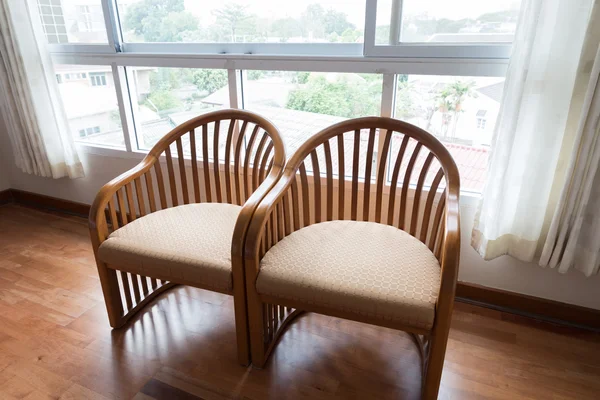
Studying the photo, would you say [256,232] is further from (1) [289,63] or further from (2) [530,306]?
(2) [530,306]

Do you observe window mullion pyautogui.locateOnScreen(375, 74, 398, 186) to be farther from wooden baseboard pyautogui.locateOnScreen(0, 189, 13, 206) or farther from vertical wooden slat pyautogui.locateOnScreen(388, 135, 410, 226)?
wooden baseboard pyautogui.locateOnScreen(0, 189, 13, 206)

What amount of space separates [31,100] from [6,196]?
995 mm

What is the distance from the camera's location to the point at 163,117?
2.32m

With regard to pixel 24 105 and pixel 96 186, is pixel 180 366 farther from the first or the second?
pixel 24 105

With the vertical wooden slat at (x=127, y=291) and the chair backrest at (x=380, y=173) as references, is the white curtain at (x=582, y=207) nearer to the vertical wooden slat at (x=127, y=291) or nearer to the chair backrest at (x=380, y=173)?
the chair backrest at (x=380, y=173)

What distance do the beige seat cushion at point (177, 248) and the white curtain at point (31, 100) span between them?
4.17 feet

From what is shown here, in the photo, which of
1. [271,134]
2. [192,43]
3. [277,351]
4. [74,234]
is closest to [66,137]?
[74,234]

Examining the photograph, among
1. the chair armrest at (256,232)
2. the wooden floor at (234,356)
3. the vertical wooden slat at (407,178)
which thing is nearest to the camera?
the chair armrest at (256,232)

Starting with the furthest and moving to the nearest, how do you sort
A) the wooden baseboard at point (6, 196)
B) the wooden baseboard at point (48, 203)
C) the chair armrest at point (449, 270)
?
the wooden baseboard at point (6, 196) → the wooden baseboard at point (48, 203) → the chair armrest at point (449, 270)

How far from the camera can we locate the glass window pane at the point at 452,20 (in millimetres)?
1469

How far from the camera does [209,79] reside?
2.09 m

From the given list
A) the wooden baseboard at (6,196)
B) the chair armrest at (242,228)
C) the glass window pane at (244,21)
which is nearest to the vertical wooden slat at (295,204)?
the chair armrest at (242,228)

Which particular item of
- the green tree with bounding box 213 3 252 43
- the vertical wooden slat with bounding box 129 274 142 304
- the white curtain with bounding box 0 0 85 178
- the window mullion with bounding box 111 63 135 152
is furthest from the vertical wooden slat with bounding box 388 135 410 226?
the white curtain with bounding box 0 0 85 178

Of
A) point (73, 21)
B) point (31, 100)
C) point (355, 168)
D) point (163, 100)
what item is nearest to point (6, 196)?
point (31, 100)
